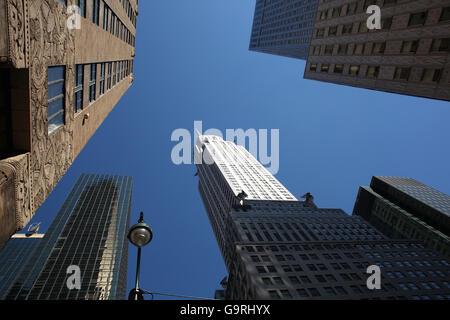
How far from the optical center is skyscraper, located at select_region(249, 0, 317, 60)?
333ft

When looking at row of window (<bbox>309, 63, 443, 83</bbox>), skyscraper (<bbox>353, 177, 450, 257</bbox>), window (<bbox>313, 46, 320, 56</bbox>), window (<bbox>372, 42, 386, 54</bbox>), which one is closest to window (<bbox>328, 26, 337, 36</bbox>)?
window (<bbox>313, 46, 320, 56</bbox>)

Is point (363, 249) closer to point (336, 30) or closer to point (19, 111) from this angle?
point (336, 30)

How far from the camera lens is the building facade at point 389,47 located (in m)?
22.2

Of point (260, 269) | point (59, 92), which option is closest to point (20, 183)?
point (59, 92)

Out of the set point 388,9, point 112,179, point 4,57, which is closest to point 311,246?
point 388,9

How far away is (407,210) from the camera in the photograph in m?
102

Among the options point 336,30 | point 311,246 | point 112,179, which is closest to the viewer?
point 336,30

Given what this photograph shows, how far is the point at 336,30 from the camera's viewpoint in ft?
122

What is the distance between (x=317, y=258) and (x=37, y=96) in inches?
2343

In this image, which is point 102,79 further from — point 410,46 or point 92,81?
point 410,46

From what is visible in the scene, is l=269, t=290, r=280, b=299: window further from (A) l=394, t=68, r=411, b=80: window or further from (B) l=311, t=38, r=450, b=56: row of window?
(B) l=311, t=38, r=450, b=56: row of window

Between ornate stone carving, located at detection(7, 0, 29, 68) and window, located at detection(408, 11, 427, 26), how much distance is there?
97.1 feet

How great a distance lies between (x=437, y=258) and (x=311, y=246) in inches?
1247
